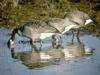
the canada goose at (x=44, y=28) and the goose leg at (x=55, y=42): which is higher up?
the canada goose at (x=44, y=28)

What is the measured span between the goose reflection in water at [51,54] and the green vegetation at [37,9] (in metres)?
3.80

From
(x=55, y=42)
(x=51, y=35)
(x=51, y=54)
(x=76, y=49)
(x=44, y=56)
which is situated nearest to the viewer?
(x=44, y=56)

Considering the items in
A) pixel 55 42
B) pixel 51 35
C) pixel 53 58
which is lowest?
pixel 53 58

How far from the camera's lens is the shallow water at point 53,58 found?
33.6ft

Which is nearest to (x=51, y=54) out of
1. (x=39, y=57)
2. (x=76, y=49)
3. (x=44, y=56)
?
(x=44, y=56)

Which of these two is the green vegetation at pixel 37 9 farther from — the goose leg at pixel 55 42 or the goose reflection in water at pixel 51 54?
the goose reflection in water at pixel 51 54

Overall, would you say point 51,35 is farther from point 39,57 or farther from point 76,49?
point 39,57

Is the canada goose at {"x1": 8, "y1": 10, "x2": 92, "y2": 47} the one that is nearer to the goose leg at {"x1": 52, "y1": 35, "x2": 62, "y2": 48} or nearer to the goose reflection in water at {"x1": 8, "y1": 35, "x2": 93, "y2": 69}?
the goose leg at {"x1": 52, "y1": 35, "x2": 62, "y2": 48}

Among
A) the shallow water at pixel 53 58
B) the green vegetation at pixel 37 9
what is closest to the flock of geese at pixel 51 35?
the shallow water at pixel 53 58

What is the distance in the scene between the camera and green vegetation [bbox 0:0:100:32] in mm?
17300

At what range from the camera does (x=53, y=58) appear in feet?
37.8

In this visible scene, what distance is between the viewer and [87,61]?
36.6 ft

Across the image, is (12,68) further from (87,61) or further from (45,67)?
(87,61)

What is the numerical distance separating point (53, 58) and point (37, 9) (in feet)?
26.2
